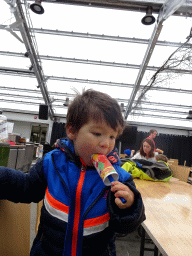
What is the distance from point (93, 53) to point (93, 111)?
6.08m

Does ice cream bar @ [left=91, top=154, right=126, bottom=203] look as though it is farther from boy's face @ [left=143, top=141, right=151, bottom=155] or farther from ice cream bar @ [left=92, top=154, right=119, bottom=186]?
boy's face @ [left=143, top=141, right=151, bottom=155]

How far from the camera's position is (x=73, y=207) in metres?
0.66

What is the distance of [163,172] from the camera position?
209 cm

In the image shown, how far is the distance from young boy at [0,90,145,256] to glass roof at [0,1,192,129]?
84.5 inches

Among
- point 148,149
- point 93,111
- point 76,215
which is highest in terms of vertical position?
point 93,111

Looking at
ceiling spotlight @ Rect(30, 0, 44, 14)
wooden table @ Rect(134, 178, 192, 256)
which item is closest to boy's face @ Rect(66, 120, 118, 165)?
wooden table @ Rect(134, 178, 192, 256)

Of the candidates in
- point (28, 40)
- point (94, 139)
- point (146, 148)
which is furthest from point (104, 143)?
point (28, 40)

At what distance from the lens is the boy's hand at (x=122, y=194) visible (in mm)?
558

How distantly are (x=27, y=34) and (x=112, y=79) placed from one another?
355cm

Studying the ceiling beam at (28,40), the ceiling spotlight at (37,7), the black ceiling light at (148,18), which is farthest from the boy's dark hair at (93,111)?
Result: the ceiling beam at (28,40)

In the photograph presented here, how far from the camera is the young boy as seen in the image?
0.62m

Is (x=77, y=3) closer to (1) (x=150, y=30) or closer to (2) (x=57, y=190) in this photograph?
(1) (x=150, y=30)

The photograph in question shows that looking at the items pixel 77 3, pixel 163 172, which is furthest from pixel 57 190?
pixel 77 3

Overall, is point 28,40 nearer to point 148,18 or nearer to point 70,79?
point 70,79
